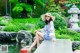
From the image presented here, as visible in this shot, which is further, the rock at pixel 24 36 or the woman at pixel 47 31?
the rock at pixel 24 36

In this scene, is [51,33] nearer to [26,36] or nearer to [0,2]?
[26,36]

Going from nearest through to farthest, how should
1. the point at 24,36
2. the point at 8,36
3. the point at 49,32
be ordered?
the point at 49,32, the point at 24,36, the point at 8,36

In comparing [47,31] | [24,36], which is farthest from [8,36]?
[47,31]

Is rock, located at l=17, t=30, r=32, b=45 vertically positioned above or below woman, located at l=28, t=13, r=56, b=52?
below

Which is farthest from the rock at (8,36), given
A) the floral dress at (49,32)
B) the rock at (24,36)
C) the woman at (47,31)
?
the floral dress at (49,32)

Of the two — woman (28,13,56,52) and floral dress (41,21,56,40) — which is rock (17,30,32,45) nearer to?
woman (28,13,56,52)

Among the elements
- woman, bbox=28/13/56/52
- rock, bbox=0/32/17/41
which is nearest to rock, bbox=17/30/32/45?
rock, bbox=0/32/17/41

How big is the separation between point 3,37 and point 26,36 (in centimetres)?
Answer: 160

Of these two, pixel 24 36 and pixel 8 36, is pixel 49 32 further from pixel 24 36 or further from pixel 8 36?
pixel 8 36

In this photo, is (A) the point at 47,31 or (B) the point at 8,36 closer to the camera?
(A) the point at 47,31

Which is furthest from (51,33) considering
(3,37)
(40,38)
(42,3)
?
(42,3)

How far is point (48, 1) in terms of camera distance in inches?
1047

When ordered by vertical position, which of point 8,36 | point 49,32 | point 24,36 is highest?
point 49,32

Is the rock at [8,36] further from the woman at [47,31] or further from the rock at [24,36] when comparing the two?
the woman at [47,31]
